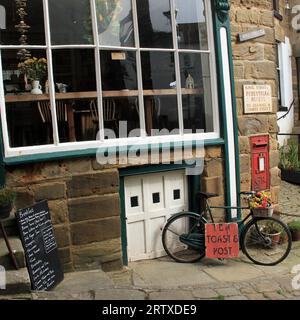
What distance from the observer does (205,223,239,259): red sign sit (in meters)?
5.32

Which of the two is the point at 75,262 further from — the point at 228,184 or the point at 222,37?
the point at 222,37

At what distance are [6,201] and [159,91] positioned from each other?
2.34 meters

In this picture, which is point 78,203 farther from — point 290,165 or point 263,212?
point 290,165

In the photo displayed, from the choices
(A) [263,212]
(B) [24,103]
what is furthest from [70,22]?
(A) [263,212]

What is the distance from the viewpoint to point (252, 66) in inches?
239

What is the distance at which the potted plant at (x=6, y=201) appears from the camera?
4.24 m

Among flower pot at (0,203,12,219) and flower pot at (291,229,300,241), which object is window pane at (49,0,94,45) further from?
flower pot at (291,229,300,241)

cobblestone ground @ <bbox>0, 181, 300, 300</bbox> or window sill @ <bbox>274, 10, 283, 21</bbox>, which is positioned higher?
window sill @ <bbox>274, 10, 283, 21</bbox>

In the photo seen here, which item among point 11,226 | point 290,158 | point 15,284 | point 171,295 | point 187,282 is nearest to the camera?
point 15,284

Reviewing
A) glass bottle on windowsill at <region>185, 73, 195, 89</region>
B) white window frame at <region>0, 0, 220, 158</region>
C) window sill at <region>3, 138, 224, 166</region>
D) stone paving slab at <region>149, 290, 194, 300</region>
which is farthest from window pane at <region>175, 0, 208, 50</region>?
stone paving slab at <region>149, 290, 194, 300</region>

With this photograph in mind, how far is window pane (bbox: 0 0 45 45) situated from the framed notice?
110 inches

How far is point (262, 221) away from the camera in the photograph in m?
5.62

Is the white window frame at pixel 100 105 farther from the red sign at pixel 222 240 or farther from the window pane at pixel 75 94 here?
the red sign at pixel 222 240
